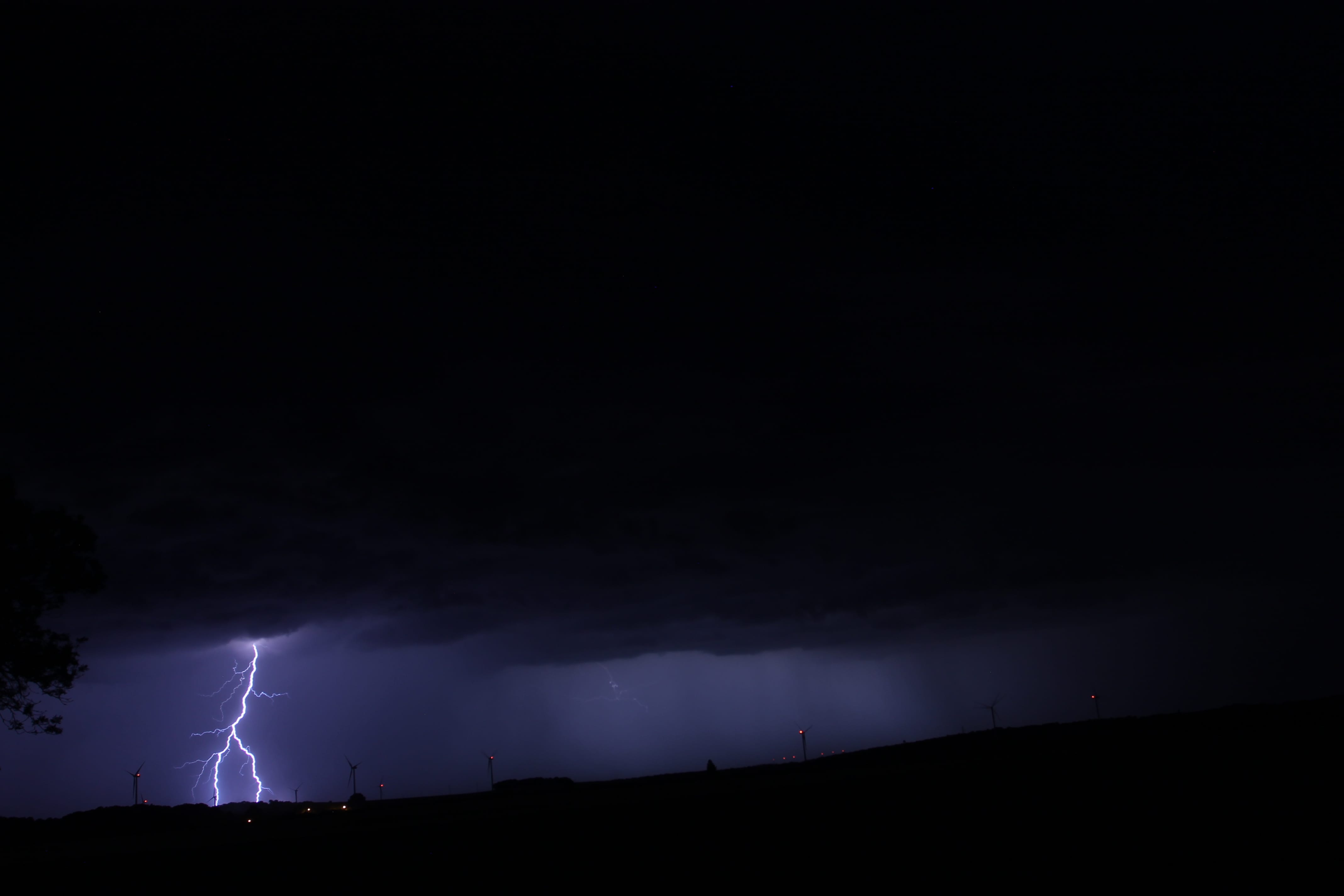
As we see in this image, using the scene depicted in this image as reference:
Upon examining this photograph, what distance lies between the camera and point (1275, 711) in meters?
65.5

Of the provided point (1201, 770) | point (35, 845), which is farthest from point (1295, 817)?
point (35, 845)

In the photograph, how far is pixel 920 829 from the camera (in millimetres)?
22906

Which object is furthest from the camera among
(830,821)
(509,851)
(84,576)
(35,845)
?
(35,845)

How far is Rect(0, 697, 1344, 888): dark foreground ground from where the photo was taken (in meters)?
16.9

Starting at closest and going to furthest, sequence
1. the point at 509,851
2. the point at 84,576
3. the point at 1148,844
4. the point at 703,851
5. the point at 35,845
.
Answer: the point at 1148,844, the point at 703,851, the point at 509,851, the point at 84,576, the point at 35,845

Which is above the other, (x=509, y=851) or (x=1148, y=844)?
(x=1148, y=844)

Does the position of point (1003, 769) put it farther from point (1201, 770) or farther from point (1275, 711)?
point (1275, 711)

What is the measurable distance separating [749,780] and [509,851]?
132 feet

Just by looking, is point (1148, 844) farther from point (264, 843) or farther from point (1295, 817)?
point (264, 843)

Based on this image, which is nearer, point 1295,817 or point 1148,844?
point 1148,844

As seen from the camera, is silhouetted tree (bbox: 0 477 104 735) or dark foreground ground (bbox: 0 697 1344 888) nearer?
dark foreground ground (bbox: 0 697 1344 888)

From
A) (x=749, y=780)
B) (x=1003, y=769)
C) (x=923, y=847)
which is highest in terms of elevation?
(x=923, y=847)

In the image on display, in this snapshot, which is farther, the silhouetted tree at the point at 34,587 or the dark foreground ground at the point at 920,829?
the silhouetted tree at the point at 34,587

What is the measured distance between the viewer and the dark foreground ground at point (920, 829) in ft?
55.5
